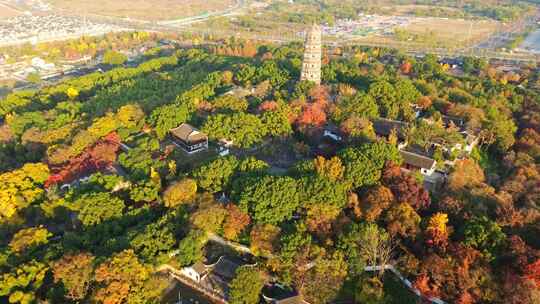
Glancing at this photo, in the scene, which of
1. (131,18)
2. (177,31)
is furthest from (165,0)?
(177,31)

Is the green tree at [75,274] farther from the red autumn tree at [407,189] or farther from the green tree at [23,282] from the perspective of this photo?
the red autumn tree at [407,189]

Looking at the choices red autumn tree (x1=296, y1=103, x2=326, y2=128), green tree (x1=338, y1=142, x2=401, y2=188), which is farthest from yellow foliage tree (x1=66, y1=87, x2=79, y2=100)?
green tree (x1=338, y1=142, x2=401, y2=188)

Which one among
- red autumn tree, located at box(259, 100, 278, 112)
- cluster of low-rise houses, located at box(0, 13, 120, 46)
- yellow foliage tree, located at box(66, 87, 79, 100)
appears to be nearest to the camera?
red autumn tree, located at box(259, 100, 278, 112)

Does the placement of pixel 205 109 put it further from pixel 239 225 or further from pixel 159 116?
pixel 239 225

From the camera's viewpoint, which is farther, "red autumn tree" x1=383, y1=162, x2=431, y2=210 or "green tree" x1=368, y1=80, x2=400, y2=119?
"green tree" x1=368, y1=80, x2=400, y2=119

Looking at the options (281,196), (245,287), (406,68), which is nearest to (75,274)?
(245,287)

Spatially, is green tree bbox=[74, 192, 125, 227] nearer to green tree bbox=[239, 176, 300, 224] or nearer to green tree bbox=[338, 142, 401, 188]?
green tree bbox=[239, 176, 300, 224]

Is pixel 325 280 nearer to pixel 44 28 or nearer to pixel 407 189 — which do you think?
pixel 407 189
